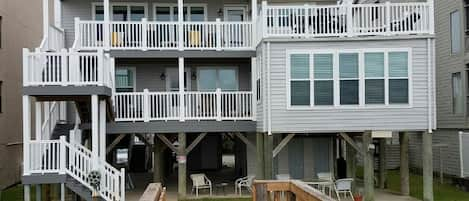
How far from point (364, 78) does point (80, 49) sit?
904cm

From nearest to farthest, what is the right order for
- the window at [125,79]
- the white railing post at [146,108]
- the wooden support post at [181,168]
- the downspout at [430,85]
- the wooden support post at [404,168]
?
1. the downspout at [430,85]
2. the wooden support post at [181,168]
3. the white railing post at [146,108]
4. the wooden support post at [404,168]
5. the window at [125,79]

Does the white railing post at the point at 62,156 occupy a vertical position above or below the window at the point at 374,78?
below

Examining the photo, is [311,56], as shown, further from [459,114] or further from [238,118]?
[459,114]

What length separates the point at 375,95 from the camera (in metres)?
16.8

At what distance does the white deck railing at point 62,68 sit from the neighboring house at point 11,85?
8872mm

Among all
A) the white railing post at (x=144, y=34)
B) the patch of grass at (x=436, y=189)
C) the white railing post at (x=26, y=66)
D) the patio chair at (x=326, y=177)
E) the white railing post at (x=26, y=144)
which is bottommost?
the patch of grass at (x=436, y=189)

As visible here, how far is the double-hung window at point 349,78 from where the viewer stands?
55.1 feet

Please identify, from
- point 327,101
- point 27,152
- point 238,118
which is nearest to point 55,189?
point 27,152

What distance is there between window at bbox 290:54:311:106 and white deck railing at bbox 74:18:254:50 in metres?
2.71

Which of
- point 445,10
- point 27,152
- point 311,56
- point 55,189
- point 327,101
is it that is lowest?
point 55,189

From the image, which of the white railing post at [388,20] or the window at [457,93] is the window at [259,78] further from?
the window at [457,93]

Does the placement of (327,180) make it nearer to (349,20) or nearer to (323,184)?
(323,184)

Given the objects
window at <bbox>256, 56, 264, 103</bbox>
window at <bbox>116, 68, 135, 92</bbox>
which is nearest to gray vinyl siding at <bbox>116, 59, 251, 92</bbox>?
window at <bbox>116, 68, 135, 92</bbox>

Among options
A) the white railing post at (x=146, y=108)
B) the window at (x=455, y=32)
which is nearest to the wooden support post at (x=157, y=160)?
the white railing post at (x=146, y=108)
